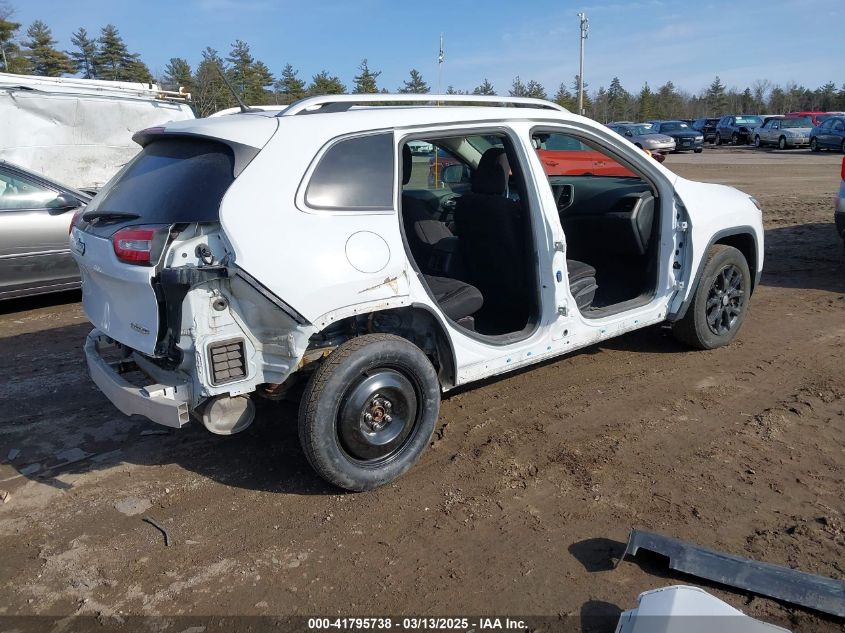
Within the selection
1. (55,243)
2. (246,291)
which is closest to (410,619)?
(246,291)

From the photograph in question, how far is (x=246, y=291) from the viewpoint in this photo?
3.02 metres

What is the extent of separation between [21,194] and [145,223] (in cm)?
490

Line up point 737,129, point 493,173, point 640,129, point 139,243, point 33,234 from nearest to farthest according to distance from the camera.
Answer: point 139,243 < point 493,173 < point 33,234 < point 640,129 < point 737,129

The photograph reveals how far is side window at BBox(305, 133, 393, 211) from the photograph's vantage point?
3.25 m

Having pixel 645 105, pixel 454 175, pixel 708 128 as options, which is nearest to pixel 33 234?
pixel 454 175

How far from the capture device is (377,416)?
137 inches

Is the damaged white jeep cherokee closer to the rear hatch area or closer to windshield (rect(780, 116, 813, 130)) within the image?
the rear hatch area

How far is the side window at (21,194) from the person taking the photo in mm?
6921

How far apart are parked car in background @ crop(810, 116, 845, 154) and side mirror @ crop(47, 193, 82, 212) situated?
1252 inches

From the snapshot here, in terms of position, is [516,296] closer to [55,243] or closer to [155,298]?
[155,298]

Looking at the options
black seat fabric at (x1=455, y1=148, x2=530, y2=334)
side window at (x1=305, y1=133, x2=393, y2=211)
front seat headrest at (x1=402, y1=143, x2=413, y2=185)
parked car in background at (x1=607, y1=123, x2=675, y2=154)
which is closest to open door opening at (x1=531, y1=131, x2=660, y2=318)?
black seat fabric at (x1=455, y1=148, x2=530, y2=334)

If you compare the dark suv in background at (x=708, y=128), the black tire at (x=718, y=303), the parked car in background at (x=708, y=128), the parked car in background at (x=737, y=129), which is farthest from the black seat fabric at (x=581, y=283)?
the parked car in background at (x=708, y=128)

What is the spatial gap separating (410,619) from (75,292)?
6736mm

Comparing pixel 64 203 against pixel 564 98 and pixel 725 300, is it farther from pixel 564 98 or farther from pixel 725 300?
pixel 564 98
